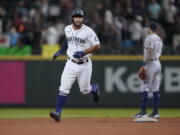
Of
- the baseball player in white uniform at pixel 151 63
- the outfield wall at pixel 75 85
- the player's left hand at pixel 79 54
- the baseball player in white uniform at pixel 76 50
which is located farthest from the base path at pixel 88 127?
the outfield wall at pixel 75 85

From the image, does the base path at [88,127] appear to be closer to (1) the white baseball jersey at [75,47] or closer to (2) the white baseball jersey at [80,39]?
(1) the white baseball jersey at [75,47]

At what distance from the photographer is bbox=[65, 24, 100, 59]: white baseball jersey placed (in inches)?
481

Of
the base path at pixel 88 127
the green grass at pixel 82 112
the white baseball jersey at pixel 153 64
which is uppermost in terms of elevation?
the white baseball jersey at pixel 153 64

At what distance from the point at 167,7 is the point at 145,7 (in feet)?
2.35

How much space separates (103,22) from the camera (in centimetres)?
1919

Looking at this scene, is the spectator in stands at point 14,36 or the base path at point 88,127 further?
the spectator in stands at point 14,36

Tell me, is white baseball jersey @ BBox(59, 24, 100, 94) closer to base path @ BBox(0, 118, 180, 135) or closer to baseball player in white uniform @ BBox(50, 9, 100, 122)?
baseball player in white uniform @ BBox(50, 9, 100, 122)

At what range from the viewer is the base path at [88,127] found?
11055 millimetres

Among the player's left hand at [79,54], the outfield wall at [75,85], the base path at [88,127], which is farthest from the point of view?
the outfield wall at [75,85]

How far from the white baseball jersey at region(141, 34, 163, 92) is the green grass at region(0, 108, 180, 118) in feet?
5.09

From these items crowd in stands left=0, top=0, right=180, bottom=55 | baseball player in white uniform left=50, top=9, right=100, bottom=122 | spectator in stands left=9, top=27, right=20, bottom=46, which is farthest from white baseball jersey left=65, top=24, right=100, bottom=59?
spectator in stands left=9, top=27, right=20, bottom=46

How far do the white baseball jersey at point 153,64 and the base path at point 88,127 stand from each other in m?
0.92

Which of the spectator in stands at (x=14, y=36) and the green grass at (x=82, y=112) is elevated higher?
the spectator in stands at (x=14, y=36)

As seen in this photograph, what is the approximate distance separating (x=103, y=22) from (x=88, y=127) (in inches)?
303
